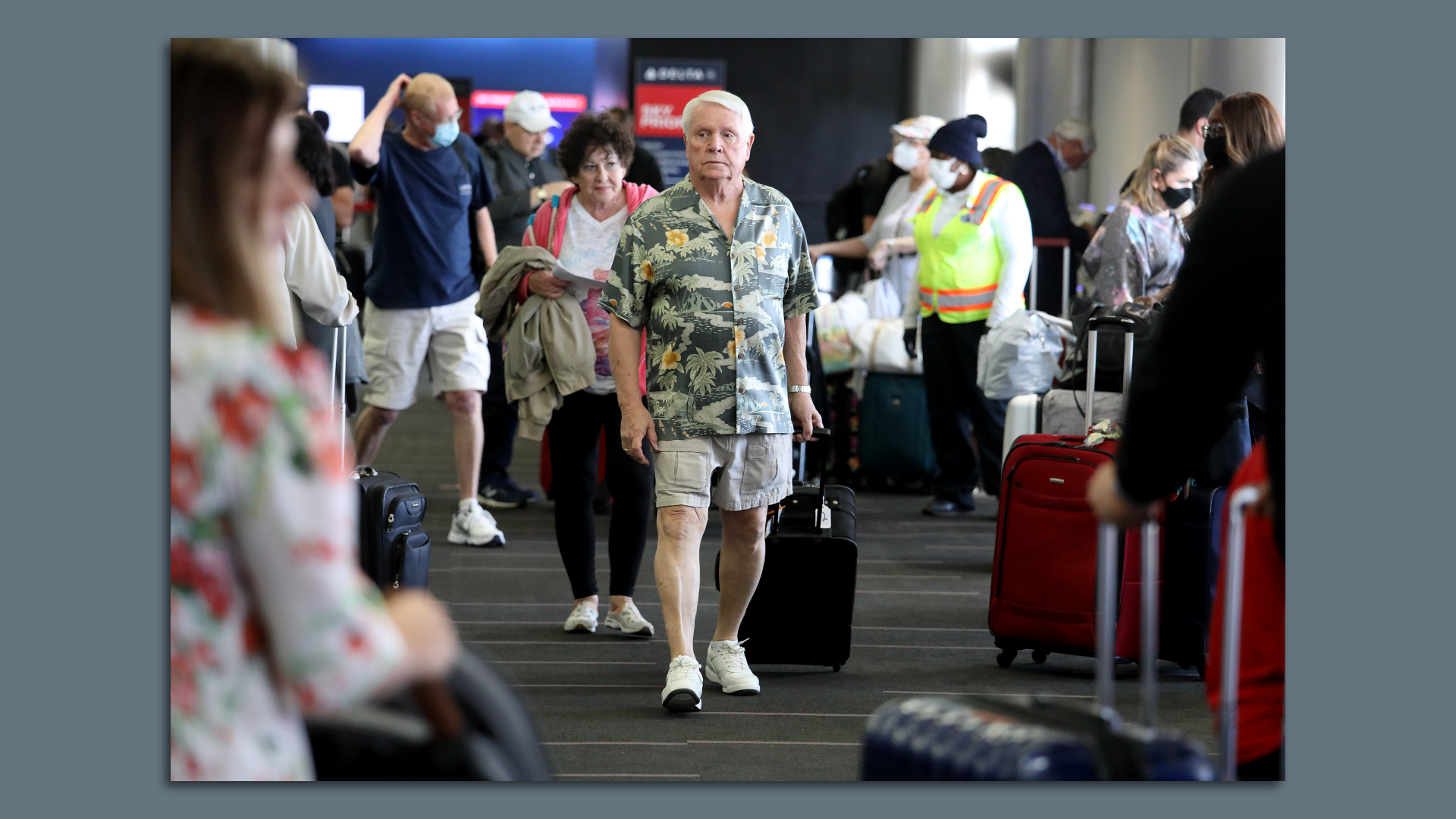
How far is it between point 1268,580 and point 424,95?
150 inches

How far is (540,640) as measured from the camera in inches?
160

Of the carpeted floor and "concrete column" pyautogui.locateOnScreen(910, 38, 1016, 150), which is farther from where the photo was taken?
"concrete column" pyautogui.locateOnScreen(910, 38, 1016, 150)

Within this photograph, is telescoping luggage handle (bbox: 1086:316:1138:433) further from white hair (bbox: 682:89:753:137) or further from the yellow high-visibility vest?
the yellow high-visibility vest

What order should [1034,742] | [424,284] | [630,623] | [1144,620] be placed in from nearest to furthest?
[1034,742], [1144,620], [630,623], [424,284]

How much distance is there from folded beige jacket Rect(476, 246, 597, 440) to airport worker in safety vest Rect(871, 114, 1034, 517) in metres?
2.38

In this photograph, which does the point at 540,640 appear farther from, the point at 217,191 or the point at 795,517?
the point at 217,191

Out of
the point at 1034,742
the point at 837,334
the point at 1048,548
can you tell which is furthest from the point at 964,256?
the point at 1034,742

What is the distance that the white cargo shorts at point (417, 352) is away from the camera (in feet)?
17.2

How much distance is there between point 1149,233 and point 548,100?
9547 millimetres

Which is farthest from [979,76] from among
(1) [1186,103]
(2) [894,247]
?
(1) [1186,103]

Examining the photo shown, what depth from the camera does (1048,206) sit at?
271 inches

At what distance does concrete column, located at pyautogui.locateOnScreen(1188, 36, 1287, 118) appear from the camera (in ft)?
13.7

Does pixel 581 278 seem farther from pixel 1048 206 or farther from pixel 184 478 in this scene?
pixel 1048 206

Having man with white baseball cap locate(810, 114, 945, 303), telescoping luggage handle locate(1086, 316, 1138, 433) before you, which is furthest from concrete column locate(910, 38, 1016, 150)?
telescoping luggage handle locate(1086, 316, 1138, 433)
